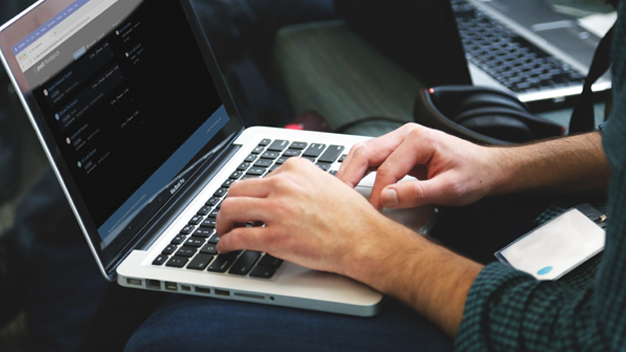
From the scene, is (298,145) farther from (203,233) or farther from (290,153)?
(203,233)

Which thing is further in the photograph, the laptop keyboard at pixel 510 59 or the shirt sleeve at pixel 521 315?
the laptop keyboard at pixel 510 59

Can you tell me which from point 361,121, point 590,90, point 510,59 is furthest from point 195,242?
point 510,59

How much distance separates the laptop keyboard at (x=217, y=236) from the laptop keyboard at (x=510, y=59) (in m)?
0.45

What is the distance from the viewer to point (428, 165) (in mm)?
681

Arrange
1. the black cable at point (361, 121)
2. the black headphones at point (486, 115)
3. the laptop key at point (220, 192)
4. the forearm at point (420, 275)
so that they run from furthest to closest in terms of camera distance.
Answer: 1. the black cable at point (361, 121)
2. the black headphones at point (486, 115)
3. the laptop key at point (220, 192)
4. the forearm at point (420, 275)

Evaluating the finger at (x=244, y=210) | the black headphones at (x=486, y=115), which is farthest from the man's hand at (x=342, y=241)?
the black headphones at (x=486, y=115)

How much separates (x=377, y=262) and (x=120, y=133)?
341 millimetres

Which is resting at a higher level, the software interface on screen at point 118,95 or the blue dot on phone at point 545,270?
the software interface on screen at point 118,95

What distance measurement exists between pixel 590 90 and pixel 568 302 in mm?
455

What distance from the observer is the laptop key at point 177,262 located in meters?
0.62

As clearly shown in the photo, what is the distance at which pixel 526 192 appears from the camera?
28.7 inches

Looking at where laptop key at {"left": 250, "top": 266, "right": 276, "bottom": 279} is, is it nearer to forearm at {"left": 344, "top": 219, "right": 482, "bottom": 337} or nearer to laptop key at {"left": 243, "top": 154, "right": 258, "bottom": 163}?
forearm at {"left": 344, "top": 219, "right": 482, "bottom": 337}

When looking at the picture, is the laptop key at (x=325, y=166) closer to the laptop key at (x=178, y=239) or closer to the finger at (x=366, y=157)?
the finger at (x=366, y=157)

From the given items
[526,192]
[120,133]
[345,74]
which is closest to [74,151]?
[120,133]
